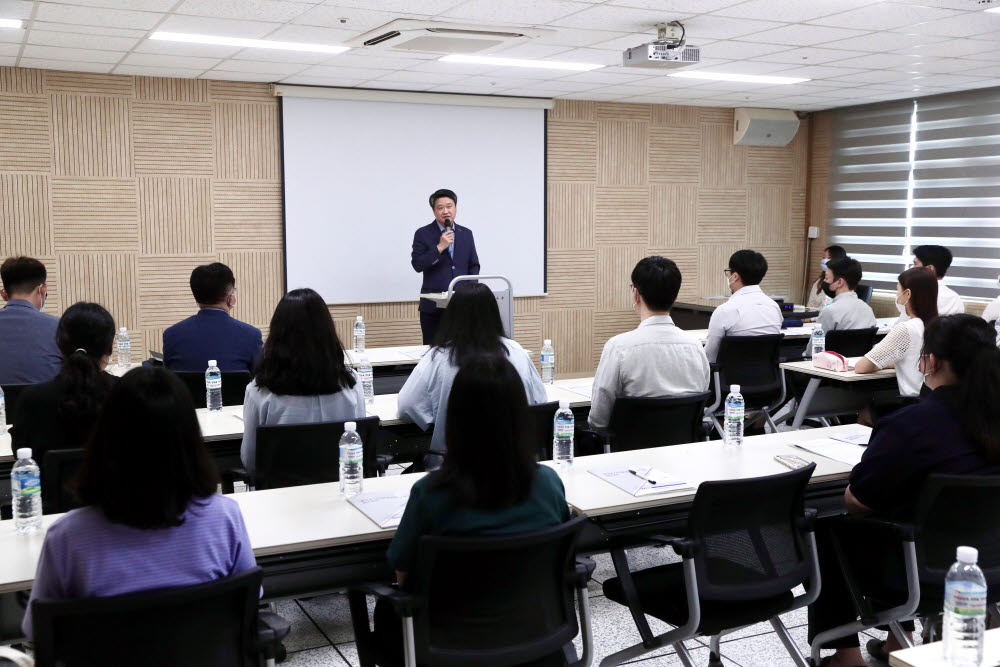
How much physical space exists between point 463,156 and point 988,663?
7.59 meters

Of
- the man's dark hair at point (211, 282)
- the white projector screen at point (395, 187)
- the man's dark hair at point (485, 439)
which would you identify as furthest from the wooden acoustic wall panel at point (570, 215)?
the man's dark hair at point (485, 439)

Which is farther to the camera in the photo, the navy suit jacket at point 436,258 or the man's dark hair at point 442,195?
the navy suit jacket at point 436,258

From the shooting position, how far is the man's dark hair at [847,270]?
645 centimetres

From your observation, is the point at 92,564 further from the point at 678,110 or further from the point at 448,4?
the point at 678,110

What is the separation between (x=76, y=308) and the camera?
3381 mm

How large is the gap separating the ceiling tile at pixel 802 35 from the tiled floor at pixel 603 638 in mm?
3930

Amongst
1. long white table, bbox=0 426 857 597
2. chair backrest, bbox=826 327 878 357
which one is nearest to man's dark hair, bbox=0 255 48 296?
long white table, bbox=0 426 857 597

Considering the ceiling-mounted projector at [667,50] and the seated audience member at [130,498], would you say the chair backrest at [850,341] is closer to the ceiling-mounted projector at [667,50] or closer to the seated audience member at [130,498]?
the ceiling-mounted projector at [667,50]

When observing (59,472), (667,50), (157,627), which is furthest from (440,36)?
(157,627)

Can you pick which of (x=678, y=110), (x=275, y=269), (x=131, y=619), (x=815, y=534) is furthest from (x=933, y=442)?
(x=678, y=110)

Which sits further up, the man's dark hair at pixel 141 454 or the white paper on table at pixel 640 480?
the man's dark hair at pixel 141 454

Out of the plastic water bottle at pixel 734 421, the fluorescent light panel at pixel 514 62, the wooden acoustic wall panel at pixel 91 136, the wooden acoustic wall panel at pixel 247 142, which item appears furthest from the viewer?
the wooden acoustic wall panel at pixel 247 142

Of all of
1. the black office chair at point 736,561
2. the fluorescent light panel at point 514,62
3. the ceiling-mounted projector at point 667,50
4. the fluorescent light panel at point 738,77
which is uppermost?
the fluorescent light panel at point 738,77

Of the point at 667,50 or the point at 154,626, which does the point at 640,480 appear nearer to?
the point at 154,626
